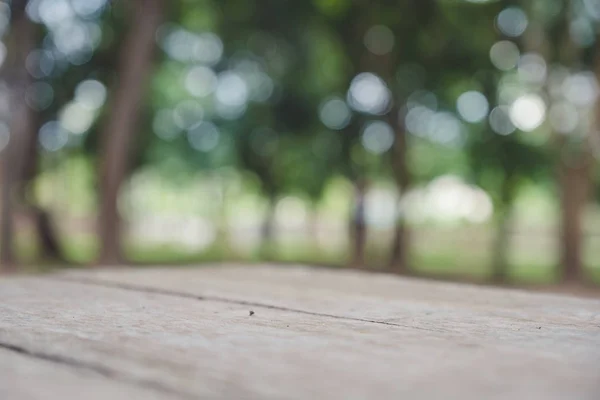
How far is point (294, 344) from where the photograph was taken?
1.83 metres

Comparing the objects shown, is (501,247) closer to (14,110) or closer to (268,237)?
(268,237)

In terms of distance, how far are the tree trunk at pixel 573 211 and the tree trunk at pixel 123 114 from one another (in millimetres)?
6719

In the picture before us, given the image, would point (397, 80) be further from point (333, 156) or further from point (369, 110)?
point (333, 156)

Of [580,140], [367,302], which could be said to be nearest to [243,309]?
[367,302]

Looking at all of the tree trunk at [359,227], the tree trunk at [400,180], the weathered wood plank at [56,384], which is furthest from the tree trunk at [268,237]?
the weathered wood plank at [56,384]

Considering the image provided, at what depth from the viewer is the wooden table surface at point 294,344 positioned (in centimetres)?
140

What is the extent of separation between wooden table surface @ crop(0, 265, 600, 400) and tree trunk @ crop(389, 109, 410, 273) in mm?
11928

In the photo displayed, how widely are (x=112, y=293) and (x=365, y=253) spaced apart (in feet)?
43.6

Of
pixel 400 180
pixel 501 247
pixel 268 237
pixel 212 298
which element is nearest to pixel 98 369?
pixel 212 298

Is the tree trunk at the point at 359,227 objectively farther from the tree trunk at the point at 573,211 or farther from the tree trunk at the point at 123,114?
the tree trunk at the point at 123,114

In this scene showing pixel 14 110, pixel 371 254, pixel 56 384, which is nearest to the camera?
pixel 56 384

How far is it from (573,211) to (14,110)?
904cm

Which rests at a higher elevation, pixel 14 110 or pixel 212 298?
pixel 14 110

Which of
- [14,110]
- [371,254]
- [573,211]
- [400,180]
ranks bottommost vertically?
[371,254]
